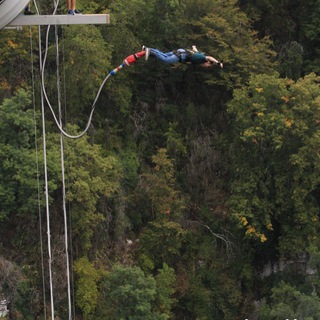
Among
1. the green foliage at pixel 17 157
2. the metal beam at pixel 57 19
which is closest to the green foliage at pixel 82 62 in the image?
the green foliage at pixel 17 157

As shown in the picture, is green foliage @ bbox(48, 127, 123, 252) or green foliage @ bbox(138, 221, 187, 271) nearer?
green foliage @ bbox(48, 127, 123, 252)

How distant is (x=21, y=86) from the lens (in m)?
27.1

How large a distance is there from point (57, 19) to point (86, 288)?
46.5 ft

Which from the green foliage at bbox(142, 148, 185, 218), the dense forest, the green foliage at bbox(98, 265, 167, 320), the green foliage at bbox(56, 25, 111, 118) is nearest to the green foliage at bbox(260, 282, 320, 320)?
the dense forest

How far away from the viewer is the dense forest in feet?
83.4

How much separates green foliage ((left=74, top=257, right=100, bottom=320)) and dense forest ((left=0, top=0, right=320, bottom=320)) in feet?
0.14

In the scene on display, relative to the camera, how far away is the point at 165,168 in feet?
92.9

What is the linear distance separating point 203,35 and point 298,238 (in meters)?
6.39

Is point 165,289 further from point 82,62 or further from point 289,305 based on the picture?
point 82,62

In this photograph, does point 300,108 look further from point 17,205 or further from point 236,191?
point 17,205

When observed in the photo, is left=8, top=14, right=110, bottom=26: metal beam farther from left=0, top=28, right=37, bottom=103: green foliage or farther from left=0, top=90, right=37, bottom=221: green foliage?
left=0, top=28, right=37, bottom=103: green foliage

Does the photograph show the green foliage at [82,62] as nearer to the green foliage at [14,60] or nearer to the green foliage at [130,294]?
the green foliage at [14,60]

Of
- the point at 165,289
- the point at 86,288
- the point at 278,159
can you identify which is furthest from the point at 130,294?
the point at 278,159

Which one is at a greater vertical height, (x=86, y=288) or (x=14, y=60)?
(x=14, y=60)
